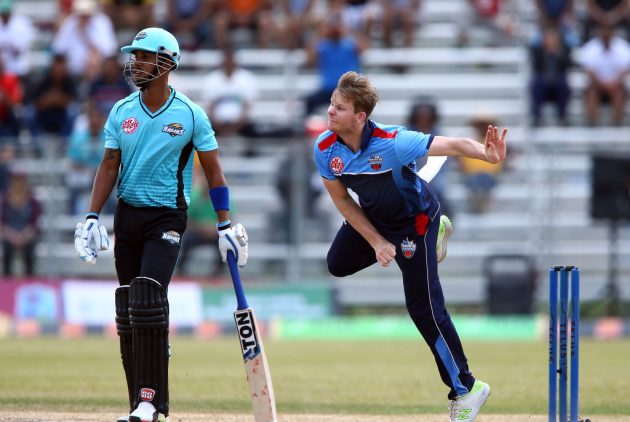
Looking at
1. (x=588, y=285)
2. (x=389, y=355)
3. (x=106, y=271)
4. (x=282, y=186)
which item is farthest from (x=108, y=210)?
(x=588, y=285)

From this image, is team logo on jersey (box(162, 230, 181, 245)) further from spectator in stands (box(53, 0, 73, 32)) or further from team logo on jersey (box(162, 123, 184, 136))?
spectator in stands (box(53, 0, 73, 32))

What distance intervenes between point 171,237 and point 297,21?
12.6 metres

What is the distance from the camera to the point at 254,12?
1936cm

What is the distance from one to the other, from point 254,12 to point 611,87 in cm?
575

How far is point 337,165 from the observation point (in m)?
7.39

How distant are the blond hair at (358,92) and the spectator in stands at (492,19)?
1285cm

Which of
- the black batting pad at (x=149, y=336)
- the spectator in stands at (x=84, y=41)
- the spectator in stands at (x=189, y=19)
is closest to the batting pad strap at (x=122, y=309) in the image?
the black batting pad at (x=149, y=336)

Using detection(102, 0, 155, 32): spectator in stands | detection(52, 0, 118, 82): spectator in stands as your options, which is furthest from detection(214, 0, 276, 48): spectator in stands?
detection(52, 0, 118, 82): spectator in stands

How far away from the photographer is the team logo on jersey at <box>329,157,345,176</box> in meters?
7.38

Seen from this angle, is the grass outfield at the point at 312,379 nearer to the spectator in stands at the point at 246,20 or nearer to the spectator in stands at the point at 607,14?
the spectator in stands at the point at 246,20

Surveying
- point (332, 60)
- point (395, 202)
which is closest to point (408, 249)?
point (395, 202)

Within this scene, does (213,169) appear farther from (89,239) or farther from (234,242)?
(89,239)

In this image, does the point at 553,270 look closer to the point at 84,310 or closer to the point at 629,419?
the point at 629,419

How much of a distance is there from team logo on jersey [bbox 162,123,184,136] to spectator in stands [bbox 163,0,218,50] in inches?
494
